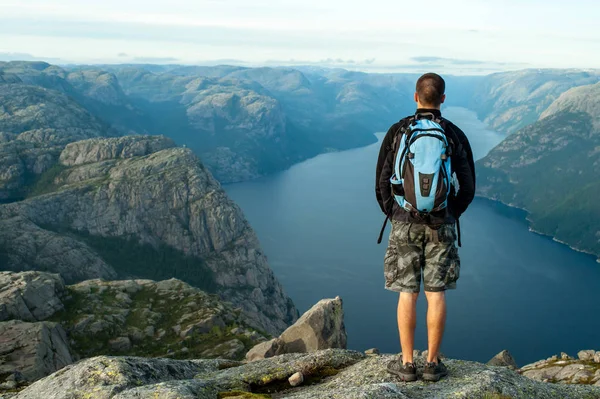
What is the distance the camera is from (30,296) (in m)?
97.1

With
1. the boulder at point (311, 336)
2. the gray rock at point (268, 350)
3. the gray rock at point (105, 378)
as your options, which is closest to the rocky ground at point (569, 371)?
the boulder at point (311, 336)

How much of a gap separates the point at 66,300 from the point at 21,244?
115 meters

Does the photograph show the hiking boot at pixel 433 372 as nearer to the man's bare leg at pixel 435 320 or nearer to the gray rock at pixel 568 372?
the man's bare leg at pixel 435 320

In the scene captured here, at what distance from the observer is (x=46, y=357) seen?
204 ft

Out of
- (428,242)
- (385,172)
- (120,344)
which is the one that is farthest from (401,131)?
(120,344)

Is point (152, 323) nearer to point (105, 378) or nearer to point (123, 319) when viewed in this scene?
point (123, 319)

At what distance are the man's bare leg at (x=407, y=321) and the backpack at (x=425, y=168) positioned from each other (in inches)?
93.4

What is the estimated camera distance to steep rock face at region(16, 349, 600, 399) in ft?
42.1

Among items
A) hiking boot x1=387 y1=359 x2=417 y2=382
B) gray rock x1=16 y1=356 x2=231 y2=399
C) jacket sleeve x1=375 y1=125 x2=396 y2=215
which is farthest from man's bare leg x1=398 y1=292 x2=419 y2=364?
gray rock x1=16 y1=356 x2=231 y2=399

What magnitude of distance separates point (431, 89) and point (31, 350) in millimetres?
65245

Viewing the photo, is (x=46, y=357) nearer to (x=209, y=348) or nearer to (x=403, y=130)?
(x=209, y=348)

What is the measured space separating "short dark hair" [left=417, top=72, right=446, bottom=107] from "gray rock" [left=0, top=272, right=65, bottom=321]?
98.5 m

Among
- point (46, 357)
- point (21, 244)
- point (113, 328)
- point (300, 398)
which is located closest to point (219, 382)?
point (300, 398)

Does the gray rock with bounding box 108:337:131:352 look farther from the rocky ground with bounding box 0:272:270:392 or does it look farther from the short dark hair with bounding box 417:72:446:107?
the short dark hair with bounding box 417:72:446:107
